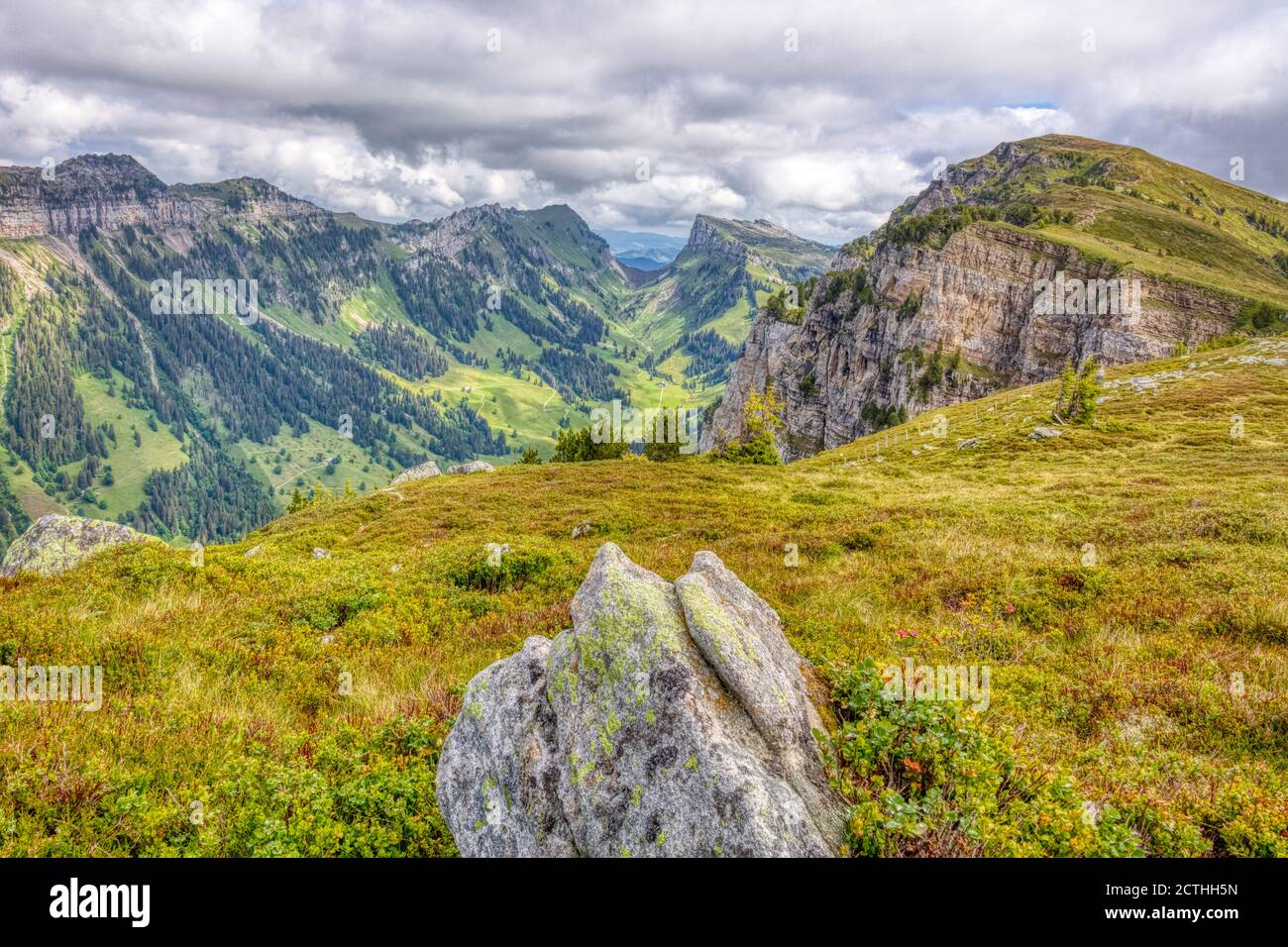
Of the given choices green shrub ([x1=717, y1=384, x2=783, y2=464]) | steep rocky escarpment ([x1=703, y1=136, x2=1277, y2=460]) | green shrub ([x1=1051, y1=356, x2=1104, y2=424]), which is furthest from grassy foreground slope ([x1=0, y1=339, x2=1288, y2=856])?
steep rocky escarpment ([x1=703, y1=136, x2=1277, y2=460])

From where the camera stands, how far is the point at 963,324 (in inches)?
5581

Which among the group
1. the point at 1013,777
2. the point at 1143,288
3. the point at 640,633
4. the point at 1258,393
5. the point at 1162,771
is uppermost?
the point at 1143,288

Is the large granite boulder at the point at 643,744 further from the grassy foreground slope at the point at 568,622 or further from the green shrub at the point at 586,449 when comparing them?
the green shrub at the point at 586,449

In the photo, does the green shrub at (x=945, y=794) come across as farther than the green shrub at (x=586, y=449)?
No

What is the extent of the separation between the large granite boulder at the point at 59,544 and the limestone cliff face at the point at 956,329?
9037cm

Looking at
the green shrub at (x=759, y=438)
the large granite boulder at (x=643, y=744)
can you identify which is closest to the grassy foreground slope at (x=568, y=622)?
the large granite boulder at (x=643, y=744)

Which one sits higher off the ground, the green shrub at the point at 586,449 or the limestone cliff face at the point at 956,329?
the limestone cliff face at the point at 956,329

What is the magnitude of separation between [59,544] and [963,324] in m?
161

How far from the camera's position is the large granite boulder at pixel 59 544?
17266mm

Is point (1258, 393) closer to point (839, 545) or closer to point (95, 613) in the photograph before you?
point (839, 545)

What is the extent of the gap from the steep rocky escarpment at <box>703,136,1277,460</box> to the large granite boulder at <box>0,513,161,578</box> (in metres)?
91.4
